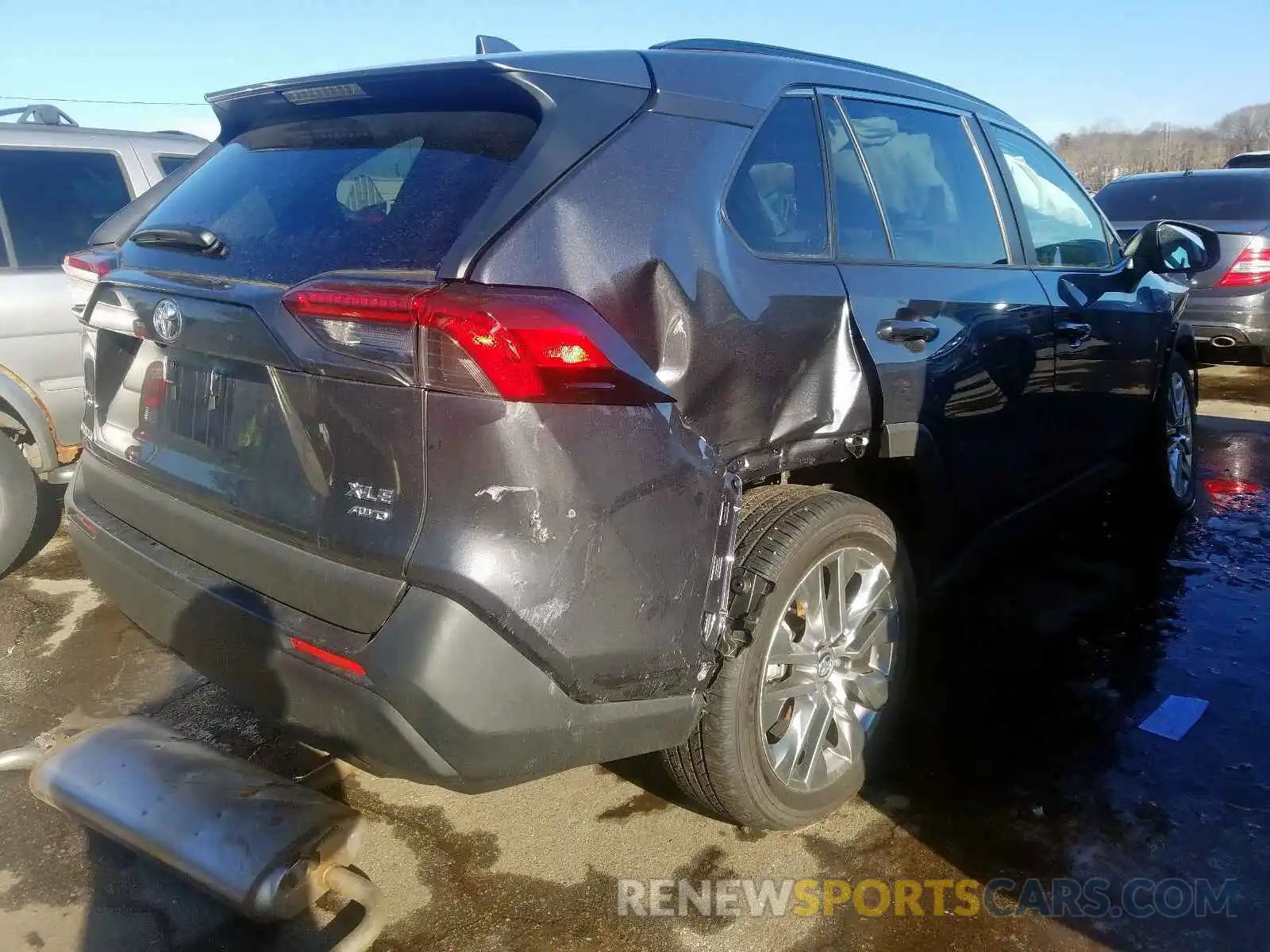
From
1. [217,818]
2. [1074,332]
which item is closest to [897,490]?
[1074,332]

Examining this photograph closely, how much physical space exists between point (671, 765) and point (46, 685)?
235 centimetres

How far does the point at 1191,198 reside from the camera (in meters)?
8.52

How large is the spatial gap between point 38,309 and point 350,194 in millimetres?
2835

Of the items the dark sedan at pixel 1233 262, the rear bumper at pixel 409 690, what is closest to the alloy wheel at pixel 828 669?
the rear bumper at pixel 409 690

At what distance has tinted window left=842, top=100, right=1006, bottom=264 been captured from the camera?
114 inches

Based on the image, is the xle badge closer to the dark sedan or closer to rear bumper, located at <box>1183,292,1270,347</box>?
the dark sedan

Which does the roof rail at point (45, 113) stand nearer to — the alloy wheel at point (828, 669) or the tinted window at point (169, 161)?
the tinted window at point (169, 161)

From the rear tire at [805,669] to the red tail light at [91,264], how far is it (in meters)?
1.80

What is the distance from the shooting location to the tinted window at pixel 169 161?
508cm

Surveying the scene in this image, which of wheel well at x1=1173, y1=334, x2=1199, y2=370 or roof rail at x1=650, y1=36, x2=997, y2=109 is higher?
roof rail at x1=650, y1=36, x2=997, y2=109

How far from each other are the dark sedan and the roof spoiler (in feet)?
19.8

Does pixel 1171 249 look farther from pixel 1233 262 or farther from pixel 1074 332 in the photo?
pixel 1233 262

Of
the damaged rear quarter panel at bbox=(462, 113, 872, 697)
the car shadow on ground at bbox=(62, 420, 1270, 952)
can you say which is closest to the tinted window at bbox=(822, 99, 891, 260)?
the damaged rear quarter panel at bbox=(462, 113, 872, 697)

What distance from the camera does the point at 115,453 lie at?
2.60m
